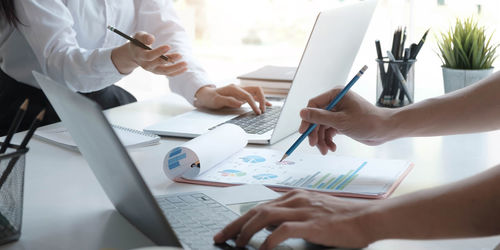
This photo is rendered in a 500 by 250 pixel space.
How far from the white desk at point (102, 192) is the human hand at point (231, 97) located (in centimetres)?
14

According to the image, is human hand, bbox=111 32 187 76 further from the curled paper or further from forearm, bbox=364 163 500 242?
forearm, bbox=364 163 500 242

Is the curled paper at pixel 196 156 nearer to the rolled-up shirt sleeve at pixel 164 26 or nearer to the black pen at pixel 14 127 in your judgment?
the black pen at pixel 14 127

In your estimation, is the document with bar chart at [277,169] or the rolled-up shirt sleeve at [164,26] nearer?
the document with bar chart at [277,169]

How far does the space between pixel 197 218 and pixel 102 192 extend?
0.24 m

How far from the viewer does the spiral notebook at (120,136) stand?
52.0 inches

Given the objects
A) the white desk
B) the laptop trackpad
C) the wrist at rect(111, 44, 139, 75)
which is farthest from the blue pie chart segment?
the wrist at rect(111, 44, 139, 75)

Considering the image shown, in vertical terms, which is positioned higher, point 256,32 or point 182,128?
point 182,128

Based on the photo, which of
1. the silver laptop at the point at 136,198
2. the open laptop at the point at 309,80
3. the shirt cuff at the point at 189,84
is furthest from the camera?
the shirt cuff at the point at 189,84

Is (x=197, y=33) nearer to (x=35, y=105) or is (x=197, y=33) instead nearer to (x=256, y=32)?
(x=256, y=32)

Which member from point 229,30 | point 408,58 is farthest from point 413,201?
point 229,30

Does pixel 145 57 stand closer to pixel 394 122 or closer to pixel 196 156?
pixel 196 156

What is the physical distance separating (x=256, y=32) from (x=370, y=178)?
20.3 feet

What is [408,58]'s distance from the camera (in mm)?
1629

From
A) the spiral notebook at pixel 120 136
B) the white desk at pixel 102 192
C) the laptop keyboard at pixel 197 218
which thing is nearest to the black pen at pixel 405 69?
the white desk at pixel 102 192
